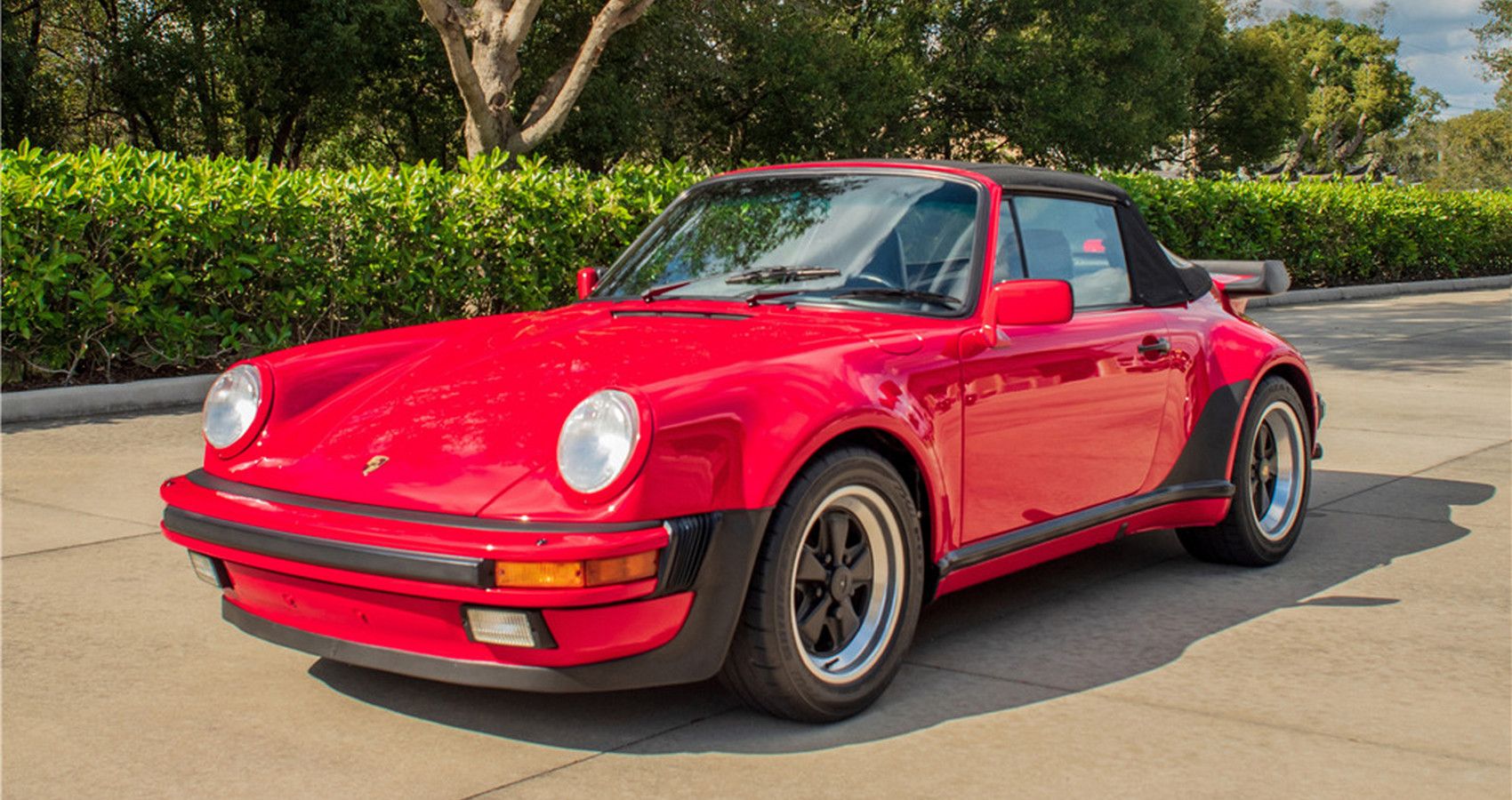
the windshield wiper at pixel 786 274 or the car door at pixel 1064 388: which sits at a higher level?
the windshield wiper at pixel 786 274

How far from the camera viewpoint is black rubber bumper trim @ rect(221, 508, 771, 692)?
3447 mm

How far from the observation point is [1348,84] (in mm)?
78250

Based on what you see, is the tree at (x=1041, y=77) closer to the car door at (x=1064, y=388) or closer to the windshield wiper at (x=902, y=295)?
the car door at (x=1064, y=388)

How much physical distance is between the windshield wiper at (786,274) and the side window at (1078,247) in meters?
0.71

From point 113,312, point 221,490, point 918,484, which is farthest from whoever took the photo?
point 113,312

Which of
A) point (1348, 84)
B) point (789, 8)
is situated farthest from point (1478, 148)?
point (789, 8)

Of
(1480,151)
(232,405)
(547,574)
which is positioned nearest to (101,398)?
(232,405)

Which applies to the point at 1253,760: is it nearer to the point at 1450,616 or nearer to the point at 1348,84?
the point at 1450,616

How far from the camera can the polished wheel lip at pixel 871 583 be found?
3.83 m

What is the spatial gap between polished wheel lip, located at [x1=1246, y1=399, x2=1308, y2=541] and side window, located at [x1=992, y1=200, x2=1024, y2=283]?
4.95 ft

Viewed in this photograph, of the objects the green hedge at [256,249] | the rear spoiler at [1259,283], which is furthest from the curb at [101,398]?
the rear spoiler at [1259,283]

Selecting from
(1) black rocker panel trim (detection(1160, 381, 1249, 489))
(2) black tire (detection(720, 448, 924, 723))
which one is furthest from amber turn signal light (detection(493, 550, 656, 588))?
(1) black rocker panel trim (detection(1160, 381, 1249, 489))

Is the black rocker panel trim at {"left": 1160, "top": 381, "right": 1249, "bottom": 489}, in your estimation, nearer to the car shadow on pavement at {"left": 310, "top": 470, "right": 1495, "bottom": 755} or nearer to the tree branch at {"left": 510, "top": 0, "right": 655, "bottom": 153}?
the car shadow on pavement at {"left": 310, "top": 470, "right": 1495, "bottom": 755}

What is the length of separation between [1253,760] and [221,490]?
2.64 m
